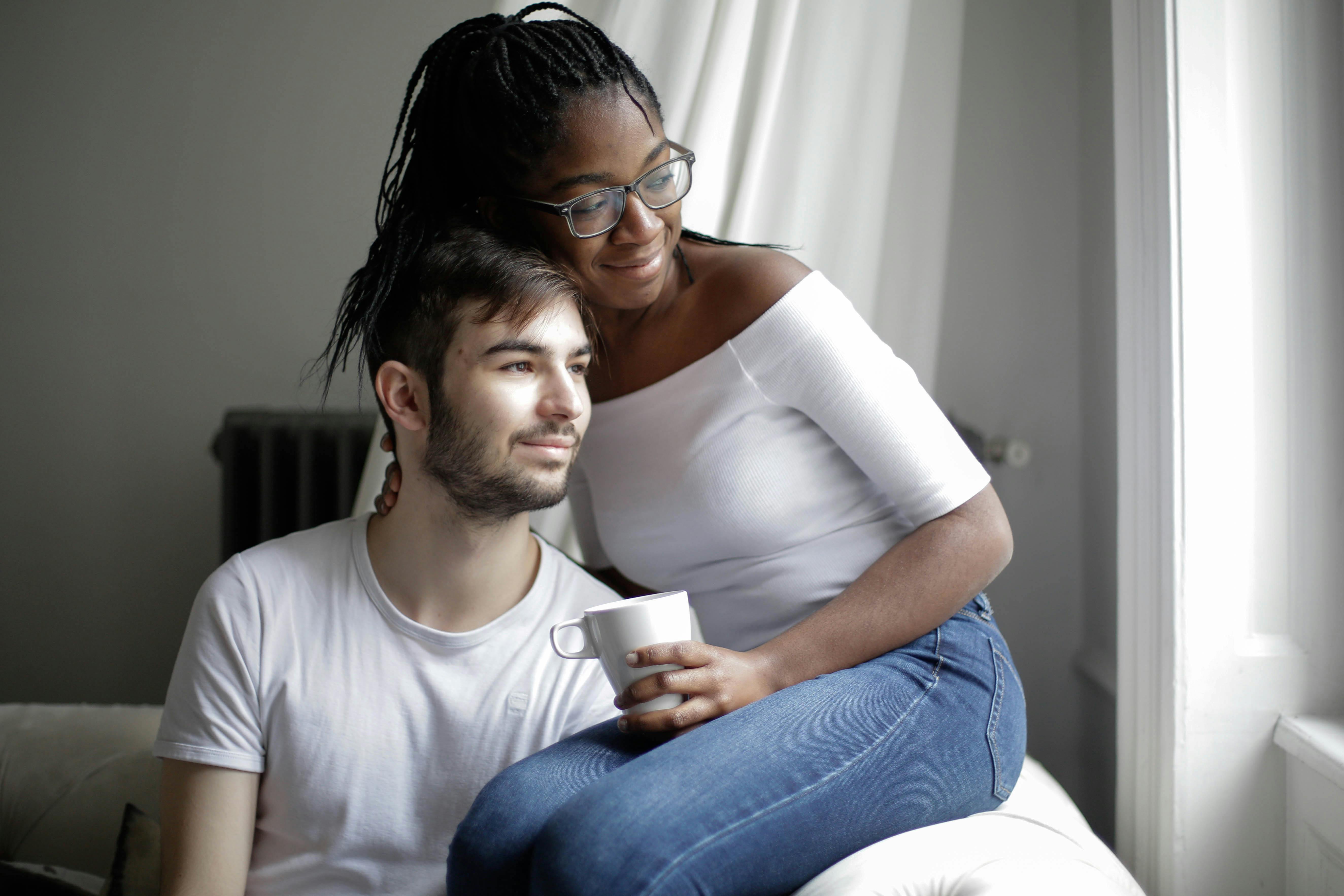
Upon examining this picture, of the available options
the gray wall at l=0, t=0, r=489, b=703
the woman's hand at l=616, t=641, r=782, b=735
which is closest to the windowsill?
the woman's hand at l=616, t=641, r=782, b=735

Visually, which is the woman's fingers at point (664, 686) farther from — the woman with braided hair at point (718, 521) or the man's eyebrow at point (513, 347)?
the man's eyebrow at point (513, 347)

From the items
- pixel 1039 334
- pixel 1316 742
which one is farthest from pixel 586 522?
pixel 1039 334

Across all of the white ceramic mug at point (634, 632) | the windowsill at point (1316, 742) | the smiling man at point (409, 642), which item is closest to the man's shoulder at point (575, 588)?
the smiling man at point (409, 642)

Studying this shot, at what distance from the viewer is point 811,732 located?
81 centimetres

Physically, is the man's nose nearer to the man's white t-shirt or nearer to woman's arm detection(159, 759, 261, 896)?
the man's white t-shirt

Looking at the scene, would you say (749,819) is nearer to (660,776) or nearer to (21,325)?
(660,776)

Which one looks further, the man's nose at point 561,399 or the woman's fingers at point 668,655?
the man's nose at point 561,399

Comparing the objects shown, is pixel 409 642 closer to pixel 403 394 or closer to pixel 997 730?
pixel 403 394

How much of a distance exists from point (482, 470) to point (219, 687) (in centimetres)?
33

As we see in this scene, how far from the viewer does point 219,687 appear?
Answer: 94 cm

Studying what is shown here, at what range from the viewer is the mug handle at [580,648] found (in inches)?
33.0

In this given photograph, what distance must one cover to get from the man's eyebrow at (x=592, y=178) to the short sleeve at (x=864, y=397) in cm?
19

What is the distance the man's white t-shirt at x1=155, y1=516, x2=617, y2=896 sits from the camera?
0.95m

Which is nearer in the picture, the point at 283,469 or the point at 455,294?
the point at 455,294
